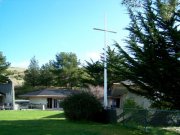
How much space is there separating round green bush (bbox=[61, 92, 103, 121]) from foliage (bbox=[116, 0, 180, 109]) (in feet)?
17.0

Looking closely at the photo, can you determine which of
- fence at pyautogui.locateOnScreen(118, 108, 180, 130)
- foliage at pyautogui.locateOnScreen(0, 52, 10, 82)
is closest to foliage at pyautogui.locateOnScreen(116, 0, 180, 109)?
fence at pyautogui.locateOnScreen(118, 108, 180, 130)

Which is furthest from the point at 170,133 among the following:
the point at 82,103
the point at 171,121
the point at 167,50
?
the point at 82,103

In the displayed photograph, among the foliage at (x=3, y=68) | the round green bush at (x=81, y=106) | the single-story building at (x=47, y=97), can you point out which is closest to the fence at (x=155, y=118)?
the round green bush at (x=81, y=106)

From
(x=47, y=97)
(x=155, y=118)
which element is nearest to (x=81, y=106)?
(x=155, y=118)

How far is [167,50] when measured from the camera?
20609 mm

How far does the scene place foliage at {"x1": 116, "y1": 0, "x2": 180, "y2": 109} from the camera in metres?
20.0

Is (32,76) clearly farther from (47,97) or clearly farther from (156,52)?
(156,52)

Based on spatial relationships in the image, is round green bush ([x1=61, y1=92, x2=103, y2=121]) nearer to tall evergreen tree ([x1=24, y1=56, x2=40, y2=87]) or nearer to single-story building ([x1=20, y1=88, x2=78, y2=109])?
single-story building ([x1=20, y1=88, x2=78, y2=109])

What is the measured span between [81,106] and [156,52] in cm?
782

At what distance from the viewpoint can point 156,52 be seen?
20.5 meters

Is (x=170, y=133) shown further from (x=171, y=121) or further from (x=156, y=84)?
(x=156, y=84)

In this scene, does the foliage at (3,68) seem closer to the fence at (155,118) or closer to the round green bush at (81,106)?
the round green bush at (81,106)

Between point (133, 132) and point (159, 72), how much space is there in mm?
3408

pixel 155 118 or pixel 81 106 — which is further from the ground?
pixel 81 106
